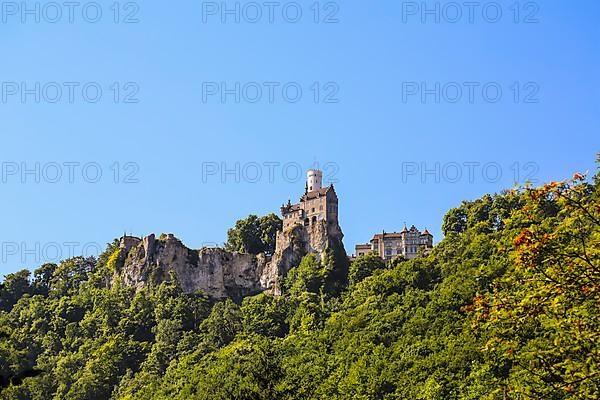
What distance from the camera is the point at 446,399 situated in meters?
46.0

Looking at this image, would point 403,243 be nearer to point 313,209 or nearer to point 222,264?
point 313,209

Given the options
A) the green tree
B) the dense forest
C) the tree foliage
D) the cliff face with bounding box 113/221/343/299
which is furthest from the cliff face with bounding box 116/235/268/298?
the green tree

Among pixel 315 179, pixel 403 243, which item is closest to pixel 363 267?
pixel 403 243

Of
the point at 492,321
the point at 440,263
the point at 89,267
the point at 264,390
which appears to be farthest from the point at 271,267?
the point at 492,321

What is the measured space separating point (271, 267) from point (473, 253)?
23.5 m

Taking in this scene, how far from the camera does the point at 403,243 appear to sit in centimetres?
9488

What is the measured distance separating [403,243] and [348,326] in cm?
3089

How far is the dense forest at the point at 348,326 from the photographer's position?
602 inches

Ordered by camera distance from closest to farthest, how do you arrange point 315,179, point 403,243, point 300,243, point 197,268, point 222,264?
point 300,243, point 197,268, point 222,264, point 403,243, point 315,179

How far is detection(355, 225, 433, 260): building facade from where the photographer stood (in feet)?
309

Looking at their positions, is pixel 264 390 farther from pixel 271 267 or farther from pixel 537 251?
pixel 271 267

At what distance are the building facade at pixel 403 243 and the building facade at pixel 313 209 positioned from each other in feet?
25.1

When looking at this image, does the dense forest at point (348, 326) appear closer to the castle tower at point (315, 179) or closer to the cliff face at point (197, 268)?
the cliff face at point (197, 268)

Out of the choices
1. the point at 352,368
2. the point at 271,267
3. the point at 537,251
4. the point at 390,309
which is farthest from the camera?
the point at 271,267
